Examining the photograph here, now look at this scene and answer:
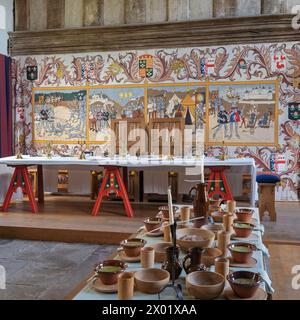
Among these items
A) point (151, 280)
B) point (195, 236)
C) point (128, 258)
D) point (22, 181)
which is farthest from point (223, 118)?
point (151, 280)

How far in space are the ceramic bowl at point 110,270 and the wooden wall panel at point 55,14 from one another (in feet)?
22.7

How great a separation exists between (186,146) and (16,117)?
3.55m

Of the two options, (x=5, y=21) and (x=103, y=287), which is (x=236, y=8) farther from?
(x=103, y=287)

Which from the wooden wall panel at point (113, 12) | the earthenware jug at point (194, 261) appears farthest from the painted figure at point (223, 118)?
the earthenware jug at point (194, 261)

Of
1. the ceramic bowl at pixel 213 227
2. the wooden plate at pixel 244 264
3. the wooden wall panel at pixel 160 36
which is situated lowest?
the wooden plate at pixel 244 264

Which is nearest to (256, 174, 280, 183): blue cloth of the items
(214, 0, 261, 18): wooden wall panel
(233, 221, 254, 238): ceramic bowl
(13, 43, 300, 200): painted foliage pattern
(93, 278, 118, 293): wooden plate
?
(13, 43, 300, 200): painted foliage pattern

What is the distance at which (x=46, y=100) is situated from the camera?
25.7 ft

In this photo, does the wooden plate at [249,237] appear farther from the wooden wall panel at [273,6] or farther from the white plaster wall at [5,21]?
the white plaster wall at [5,21]

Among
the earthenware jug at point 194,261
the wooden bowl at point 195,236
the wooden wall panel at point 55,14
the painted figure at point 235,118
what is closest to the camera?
the earthenware jug at point 194,261

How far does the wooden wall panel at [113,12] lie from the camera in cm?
753

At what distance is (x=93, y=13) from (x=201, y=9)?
2.14 meters

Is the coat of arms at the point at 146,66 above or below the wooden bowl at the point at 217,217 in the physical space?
above

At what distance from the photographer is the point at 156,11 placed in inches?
289

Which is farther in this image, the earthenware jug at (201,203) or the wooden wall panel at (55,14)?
the wooden wall panel at (55,14)
